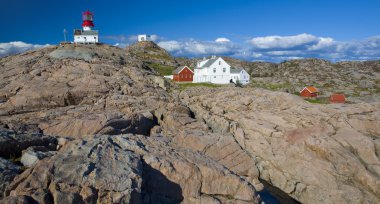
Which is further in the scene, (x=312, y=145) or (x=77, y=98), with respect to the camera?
(x=77, y=98)

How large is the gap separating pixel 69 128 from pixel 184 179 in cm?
2011

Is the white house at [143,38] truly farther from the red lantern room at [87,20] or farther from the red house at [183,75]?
the red house at [183,75]

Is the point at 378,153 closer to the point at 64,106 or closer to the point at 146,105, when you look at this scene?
the point at 146,105

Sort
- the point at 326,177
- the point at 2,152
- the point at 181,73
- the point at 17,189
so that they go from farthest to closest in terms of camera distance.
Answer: the point at 181,73 → the point at 326,177 → the point at 2,152 → the point at 17,189

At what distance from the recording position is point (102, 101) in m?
42.2

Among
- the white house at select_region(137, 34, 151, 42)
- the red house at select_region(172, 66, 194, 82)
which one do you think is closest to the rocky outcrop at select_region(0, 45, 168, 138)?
the red house at select_region(172, 66, 194, 82)

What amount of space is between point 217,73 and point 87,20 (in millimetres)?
54928

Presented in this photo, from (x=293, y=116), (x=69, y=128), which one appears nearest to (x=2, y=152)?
(x=69, y=128)

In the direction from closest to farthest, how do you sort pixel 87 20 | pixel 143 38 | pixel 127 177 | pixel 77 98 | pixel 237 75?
1. pixel 127 177
2. pixel 77 98
3. pixel 237 75
4. pixel 87 20
5. pixel 143 38

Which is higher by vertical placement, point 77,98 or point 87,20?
point 87,20

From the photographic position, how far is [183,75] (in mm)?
82438

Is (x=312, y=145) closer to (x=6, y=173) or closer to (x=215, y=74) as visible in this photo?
(x=6, y=173)

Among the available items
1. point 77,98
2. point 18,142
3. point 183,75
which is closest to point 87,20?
point 183,75

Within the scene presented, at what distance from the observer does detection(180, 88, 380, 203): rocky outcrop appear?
28.5 metres
